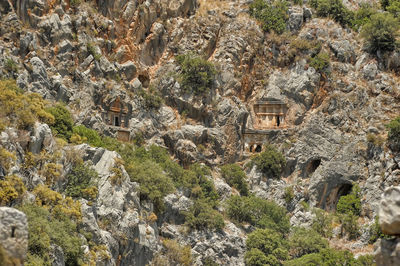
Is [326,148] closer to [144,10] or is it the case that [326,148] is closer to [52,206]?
[144,10]

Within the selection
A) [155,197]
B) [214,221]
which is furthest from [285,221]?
[155,197]

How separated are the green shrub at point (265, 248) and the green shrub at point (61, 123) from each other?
725 inches

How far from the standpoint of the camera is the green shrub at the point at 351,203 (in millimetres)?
56312

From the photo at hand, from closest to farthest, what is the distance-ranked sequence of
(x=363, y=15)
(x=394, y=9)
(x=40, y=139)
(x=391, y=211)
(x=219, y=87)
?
(x=391, y=211) → (x=40, y=139) → (x=219, y=87) → (x=363, y=15) → (x=394, y=9)

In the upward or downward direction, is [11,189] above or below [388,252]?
below

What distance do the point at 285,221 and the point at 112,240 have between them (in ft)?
74.6

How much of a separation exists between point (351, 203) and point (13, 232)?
45.4 meters

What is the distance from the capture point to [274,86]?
215 ft

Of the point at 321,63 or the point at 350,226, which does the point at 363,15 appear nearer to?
the point at 321,63

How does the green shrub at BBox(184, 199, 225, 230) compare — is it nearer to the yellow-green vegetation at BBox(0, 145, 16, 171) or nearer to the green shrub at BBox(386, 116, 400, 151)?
the green shrub at BBox(386, 116, 400, 151)

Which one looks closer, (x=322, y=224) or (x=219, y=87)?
(x=322, y=224)

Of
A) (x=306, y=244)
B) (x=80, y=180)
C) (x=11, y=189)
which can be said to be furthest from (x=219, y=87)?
(x=11, y=189)

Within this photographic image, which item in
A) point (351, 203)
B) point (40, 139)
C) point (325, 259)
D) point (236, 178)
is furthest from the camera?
point (236, 178)

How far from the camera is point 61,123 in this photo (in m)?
45.2
